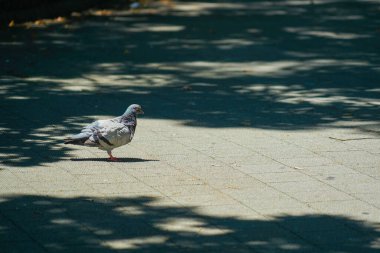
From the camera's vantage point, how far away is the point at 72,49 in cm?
1580

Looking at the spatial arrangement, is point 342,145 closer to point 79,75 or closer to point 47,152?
point 47,152

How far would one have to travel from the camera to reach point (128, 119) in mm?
8367

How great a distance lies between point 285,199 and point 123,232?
1.61 meters

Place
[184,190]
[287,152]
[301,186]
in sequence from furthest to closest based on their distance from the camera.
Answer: [287,152]
[301,186]
[184,190]

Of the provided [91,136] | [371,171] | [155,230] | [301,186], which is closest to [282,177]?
[301,186]

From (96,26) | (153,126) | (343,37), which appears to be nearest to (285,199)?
(153,126)

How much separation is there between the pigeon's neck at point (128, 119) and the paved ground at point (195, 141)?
1.31ft

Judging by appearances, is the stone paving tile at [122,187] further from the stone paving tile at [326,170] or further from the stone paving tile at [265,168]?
the stone paving tile at [326,170]

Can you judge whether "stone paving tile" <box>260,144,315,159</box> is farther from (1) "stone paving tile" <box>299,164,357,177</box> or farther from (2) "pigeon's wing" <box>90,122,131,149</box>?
(2) "pigeon's wing" <box>90,122,131,149</box>

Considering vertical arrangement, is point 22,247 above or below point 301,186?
above

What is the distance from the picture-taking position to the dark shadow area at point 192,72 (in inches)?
414

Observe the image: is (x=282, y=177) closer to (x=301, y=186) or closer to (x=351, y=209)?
A: (x=301, y=186)

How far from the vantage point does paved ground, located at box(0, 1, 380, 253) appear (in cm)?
641

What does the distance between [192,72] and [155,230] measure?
7641 millimetres
